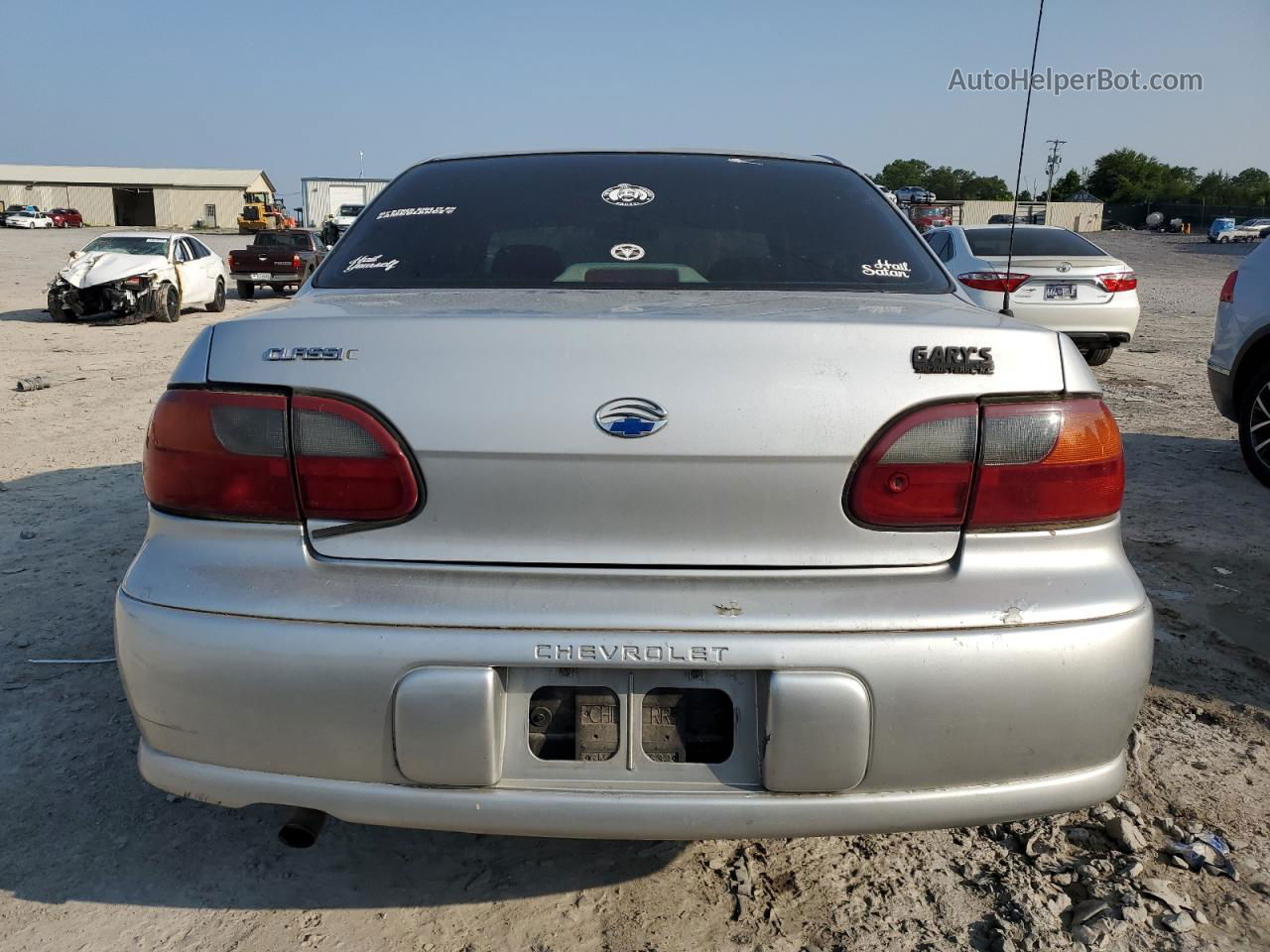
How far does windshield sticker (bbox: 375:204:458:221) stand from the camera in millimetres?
2539

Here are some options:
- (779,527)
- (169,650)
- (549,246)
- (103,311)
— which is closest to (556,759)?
(779,527)

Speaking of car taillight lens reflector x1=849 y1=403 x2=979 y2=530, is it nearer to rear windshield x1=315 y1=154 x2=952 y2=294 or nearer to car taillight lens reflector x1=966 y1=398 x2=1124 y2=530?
car taillight lens reflector x1=966 y1=398 x2=1124 y2=530

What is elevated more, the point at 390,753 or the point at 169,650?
the point at 169,650

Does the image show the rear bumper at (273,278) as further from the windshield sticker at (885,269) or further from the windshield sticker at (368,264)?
the windshield sticker at (885,269)

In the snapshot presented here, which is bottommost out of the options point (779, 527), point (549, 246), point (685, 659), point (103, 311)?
point (103, 311)

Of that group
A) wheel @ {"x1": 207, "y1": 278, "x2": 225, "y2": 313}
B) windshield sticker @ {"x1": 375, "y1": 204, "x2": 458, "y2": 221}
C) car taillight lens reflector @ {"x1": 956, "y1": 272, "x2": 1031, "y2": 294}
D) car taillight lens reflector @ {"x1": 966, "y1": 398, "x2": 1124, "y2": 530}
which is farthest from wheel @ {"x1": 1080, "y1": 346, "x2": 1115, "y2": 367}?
wheel @ {"x1": 207, "y1": 278, "x2": 225, "y2": 313}

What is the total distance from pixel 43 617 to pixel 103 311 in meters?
13.1

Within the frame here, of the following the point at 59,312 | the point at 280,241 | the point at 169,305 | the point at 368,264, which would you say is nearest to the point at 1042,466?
the point at 368,264

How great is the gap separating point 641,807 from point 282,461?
0.85m

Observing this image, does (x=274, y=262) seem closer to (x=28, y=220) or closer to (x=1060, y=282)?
(x=1060, y=282)

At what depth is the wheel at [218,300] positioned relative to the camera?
1725cm

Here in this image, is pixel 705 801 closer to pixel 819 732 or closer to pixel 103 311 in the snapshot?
pixel 819 732

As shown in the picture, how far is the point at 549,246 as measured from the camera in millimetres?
2377

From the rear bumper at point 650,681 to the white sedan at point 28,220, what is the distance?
7002 centimetres
